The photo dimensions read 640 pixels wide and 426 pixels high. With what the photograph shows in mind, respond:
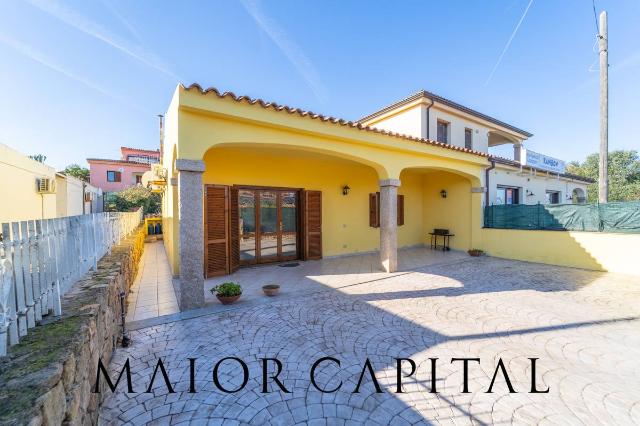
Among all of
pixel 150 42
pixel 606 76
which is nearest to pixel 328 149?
pixel 150 42

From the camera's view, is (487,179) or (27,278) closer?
Answer: (27,278)

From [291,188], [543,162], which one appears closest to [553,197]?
[543,162]

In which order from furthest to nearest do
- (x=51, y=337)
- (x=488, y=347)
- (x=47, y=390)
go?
(x=488, y=347) < (x=51, y=337) < (x=47, y=390)

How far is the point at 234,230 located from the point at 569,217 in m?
10.6

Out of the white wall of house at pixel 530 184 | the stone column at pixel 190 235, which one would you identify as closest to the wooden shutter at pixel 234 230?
the stone column at pixel 190 235

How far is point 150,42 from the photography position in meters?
7.20

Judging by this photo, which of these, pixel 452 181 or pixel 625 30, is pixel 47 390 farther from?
pixel 625 30

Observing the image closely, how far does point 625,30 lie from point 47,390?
14827mm

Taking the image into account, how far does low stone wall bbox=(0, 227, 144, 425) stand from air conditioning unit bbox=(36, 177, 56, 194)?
1034 cm

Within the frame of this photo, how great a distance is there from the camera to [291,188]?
877cm

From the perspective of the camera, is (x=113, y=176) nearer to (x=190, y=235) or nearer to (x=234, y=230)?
(x=234, y=230)

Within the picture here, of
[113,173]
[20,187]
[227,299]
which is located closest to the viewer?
[227,299]

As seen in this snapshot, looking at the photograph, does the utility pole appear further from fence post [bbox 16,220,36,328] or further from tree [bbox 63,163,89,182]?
tree [bbox 63,163,89,182]

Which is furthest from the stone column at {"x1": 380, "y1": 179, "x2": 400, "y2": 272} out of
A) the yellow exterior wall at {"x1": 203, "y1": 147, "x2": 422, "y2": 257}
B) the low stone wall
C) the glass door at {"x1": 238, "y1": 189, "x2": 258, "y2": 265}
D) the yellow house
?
the low stone wall
